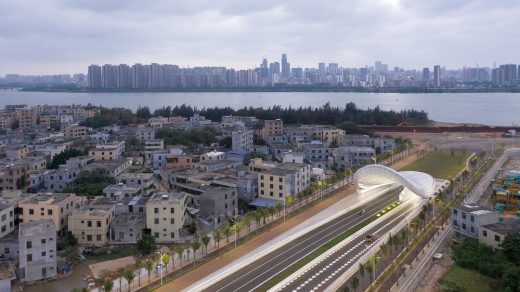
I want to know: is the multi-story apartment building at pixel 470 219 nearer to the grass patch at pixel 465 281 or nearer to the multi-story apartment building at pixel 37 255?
the grass patch at pixel 465 281

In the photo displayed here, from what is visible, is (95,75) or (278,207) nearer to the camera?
(278,207)

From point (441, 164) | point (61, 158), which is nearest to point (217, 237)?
point (61, 158)

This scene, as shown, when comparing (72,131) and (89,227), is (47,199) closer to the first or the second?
(89,227)

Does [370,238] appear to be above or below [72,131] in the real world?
below

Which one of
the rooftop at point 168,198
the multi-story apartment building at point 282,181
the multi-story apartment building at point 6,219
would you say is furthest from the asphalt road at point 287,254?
the multi-story apartment building at point 6,219

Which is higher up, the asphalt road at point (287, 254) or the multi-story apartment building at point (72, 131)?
the multi-story apartment building at point (72, 131)

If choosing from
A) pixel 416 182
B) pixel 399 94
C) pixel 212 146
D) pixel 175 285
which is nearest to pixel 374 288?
pixel 175 285
